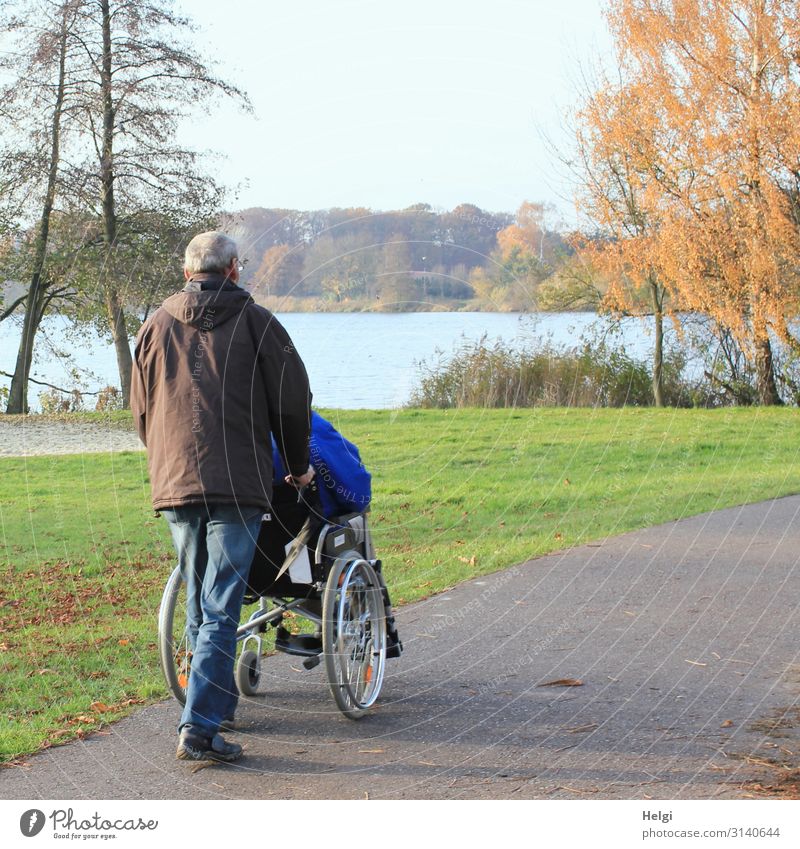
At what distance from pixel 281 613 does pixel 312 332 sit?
155cm

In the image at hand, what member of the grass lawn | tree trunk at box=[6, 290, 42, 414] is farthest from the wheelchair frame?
tree trunk at box=[6, 290, 42, 414]

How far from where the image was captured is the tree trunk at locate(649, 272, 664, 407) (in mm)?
19062

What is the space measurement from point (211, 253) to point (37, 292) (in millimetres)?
19243

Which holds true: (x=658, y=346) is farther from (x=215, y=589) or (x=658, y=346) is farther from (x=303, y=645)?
(x=215, y=589)

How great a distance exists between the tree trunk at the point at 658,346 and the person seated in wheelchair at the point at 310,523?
576 inches

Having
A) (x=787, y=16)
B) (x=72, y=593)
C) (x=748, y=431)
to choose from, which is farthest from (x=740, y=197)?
(x=72, y=593)

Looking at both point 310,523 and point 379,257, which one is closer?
point 310,523

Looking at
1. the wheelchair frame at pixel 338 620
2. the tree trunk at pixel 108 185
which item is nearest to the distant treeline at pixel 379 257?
the wheelchair frame at pixel 338 620

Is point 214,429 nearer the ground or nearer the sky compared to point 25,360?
nearer the ground

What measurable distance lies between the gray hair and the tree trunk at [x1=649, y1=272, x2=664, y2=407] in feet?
50.1

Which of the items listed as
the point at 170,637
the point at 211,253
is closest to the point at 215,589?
the point at 170,637

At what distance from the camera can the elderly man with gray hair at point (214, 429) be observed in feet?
14.1

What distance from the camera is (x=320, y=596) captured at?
4.93 metres

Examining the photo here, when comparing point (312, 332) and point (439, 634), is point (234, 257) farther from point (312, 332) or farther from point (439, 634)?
point (439, 634)
